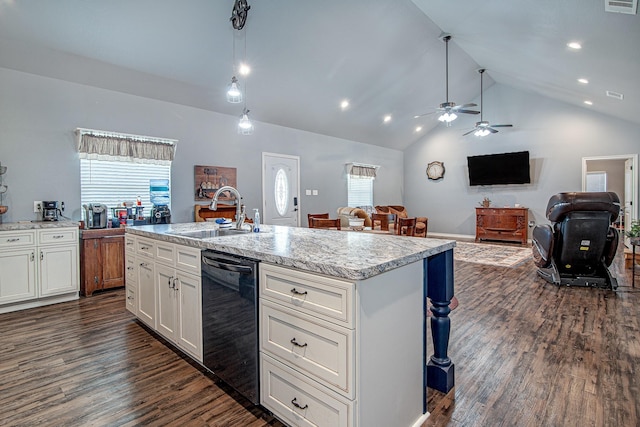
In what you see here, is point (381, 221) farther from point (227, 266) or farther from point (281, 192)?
point (227, 266)

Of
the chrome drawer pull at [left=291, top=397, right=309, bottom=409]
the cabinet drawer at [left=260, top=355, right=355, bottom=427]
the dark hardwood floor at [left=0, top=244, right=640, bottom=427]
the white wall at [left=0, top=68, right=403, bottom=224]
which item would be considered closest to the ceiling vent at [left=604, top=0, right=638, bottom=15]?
the dark hardwood floor at [left=0, top=244, right=640, bottom=427]

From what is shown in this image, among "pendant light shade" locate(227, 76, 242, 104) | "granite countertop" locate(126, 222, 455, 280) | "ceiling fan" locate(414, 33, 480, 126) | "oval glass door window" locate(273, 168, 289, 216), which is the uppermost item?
"ceiling fan" locate(414, 33, 480, 126)

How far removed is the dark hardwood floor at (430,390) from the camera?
176cm

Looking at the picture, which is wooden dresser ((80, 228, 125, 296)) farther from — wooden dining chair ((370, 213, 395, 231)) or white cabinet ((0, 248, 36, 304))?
wooden dining chair ((370, 213, 395, 231))

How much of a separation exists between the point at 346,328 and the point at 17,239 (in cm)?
396

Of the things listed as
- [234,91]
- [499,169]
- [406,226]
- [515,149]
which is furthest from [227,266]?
[515,149]

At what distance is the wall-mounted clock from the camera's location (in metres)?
9.72

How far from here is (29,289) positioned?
11.5 feet

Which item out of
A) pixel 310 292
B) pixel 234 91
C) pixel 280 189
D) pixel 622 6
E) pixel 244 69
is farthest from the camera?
pixel 280 189

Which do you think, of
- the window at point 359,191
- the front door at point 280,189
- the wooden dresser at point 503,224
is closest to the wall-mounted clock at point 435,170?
the wooden dresser at point 503,224

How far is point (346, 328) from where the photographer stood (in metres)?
1.28

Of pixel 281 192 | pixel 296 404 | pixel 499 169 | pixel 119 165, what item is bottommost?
pixel 296 404

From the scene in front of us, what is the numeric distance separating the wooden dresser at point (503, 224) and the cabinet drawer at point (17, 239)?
350 inches

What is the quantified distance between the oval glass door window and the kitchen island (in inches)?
197
